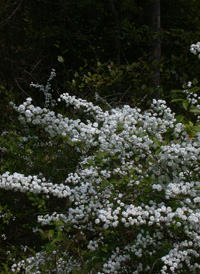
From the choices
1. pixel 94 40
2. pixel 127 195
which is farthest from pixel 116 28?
pixel 127 195

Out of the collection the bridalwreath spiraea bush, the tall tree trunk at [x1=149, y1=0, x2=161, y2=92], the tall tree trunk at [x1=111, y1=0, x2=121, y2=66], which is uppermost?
the tall tree trunk at [x1=111, y1=0, x2=121, y2=66]

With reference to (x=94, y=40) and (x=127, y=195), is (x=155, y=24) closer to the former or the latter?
(x=94, y=40)

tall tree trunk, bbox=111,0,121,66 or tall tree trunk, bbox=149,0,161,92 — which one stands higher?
tall tree trunk, bbox=111,0,121,66

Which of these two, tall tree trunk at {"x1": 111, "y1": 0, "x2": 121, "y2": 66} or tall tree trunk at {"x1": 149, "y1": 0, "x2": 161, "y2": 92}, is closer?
tall tree trunk at {"x1": 149, "y1": 0, "x2": 161, "y2": 92}

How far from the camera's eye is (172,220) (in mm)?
2227

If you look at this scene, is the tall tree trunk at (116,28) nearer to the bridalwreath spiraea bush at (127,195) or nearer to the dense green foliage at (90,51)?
the dense green foliage at (90,51)

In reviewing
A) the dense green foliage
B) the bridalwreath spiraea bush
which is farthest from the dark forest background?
the bridalwreath spiraea bush

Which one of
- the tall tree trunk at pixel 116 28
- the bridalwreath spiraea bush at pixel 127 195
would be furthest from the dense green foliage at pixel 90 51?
the bridalwreath spiraea bush at pixel 127 195

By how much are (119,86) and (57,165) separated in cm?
266

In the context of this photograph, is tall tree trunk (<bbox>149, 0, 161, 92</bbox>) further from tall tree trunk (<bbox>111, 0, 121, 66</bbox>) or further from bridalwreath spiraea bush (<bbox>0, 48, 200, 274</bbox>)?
bridalwreath spiraea bush (<bbox>0, 48, 200, 274</bbox>)

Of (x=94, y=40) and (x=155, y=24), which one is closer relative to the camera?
(x=155, y=24)

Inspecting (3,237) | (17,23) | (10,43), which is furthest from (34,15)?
(3,237)

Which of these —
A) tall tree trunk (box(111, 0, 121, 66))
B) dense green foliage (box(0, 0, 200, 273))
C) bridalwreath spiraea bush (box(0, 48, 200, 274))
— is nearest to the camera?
bridalwreath spiraea bush (box(0, 48, 200, 274))

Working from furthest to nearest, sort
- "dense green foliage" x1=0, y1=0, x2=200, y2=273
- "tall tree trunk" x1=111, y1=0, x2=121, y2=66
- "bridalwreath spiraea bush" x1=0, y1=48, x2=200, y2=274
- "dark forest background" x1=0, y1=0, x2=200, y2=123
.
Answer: "tall tree trunk" x1=111, y1=0, x2=121, y2=66
"dark forest background" x1=0, y1=0, x2=200, y2=123
"dense green foliage" x1=0, y1=0, x2=200, y2=273
"bridalwreath spiraea bush" x1=0, y1=48, x2=200, y2=274
